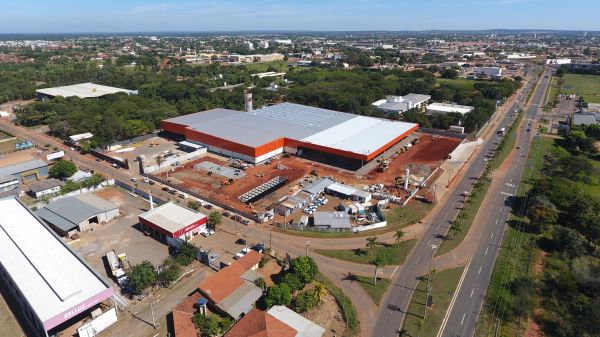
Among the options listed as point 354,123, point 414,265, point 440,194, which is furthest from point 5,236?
point 354,123

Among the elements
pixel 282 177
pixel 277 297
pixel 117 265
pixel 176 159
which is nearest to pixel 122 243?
pixel 117 265

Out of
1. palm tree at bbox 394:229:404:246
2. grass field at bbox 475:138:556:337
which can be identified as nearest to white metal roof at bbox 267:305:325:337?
grass field at bbox 475:138:556:337

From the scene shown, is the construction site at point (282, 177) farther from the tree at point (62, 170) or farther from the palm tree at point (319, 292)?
the palm tree at point (319, 292)

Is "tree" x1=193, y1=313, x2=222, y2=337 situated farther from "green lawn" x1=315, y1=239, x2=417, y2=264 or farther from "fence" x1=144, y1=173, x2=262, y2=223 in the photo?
"fence" x1=144, y1=173, x2=262, y2=223

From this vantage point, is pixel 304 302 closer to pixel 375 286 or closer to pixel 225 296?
pixel 225 296

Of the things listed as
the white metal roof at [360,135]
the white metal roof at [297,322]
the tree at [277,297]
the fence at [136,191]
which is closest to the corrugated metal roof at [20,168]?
the fence at [136,191]

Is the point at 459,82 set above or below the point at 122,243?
above
